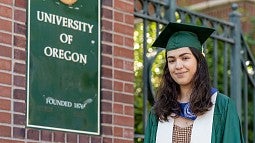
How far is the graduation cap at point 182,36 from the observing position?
5.66 meters

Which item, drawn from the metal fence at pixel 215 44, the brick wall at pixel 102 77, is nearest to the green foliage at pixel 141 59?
the metal fence at pixel 215 44

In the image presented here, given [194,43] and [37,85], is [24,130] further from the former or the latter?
[194,43]

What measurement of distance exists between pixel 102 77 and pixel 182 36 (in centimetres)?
195

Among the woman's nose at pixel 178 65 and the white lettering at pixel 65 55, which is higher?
the white lettering at pixel 65 55

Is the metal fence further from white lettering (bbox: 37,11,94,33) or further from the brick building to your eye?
the brick building

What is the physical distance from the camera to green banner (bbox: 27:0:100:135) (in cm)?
706

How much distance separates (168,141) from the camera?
561cm

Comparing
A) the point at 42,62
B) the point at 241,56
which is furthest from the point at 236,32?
the point at 42,62

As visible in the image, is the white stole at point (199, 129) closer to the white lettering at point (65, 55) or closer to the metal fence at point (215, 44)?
the white lettering at point (65, 55)

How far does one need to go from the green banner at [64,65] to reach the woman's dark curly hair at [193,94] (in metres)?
1.59

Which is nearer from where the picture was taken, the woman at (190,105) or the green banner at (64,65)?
the woman at (190,105)

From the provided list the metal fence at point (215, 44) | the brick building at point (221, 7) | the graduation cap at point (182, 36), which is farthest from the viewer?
the brick building at point (221, 7)

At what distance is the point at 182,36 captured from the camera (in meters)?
5.73

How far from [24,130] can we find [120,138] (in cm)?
104
